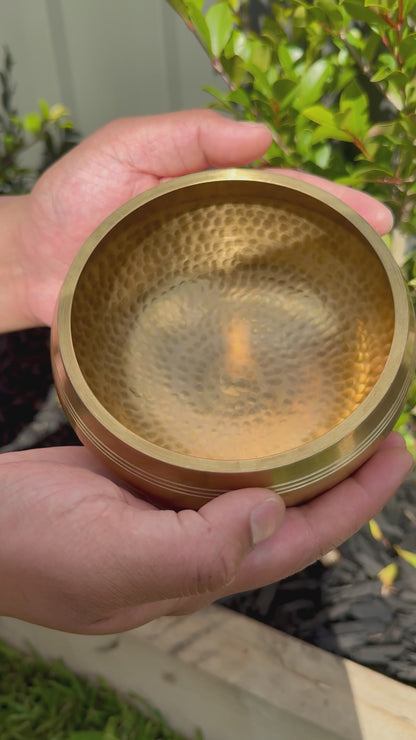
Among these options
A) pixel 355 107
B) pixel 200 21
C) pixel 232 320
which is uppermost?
pixel 200 21

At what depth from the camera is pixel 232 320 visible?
90cm

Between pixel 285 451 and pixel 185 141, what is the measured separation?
499mm

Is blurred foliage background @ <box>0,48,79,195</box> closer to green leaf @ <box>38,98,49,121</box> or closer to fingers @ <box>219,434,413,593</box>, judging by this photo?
green leaf @ <box>38,98,49,121</box>

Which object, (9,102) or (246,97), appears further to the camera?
(9,102)

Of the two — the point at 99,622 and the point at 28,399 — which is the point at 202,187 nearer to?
the point at 99,622

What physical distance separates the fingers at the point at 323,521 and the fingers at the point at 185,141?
0.43m

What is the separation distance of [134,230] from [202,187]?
92 millimetres

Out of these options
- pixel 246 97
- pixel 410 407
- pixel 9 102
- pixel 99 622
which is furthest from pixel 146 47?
pixel 99 622

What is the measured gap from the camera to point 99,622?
688 millimetres

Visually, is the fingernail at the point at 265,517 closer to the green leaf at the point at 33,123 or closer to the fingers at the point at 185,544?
the fingers at the point at 185,544

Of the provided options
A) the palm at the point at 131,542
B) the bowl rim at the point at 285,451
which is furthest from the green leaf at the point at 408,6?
the palm at the point at 131,542

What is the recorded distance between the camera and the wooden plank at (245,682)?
2.85 feet

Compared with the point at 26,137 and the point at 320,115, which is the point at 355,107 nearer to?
the point at 320,115

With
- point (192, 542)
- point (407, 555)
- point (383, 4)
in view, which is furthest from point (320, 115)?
point (407, 555)
